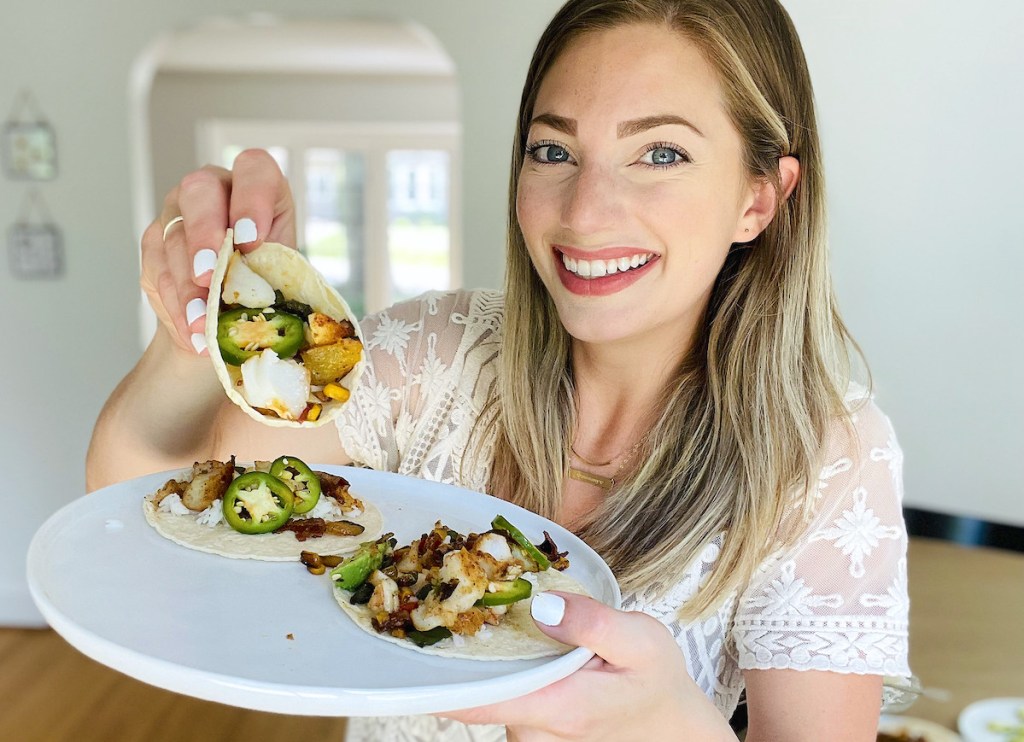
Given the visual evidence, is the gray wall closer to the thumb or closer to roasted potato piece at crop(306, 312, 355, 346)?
roasted potato piece at crop(306, 312, 355, 346)

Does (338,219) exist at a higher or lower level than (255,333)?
lower

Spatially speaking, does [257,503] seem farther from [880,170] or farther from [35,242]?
[35,242]

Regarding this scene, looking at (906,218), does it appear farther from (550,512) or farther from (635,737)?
(635,737)

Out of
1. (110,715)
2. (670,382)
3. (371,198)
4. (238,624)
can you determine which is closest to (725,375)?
(670,382)

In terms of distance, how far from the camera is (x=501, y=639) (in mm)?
941

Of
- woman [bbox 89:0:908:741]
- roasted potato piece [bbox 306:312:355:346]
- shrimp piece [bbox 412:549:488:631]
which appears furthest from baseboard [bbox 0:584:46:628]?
shrimp piece [bbox 412:549:488:631]

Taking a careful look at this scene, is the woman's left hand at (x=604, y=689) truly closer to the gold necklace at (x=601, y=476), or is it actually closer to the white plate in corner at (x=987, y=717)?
the gold necklace at (x=601, y=476)

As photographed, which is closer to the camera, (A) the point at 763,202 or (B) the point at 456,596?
(B) the point at 456,596

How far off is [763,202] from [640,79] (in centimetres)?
30

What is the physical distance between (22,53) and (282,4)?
1.32 metres

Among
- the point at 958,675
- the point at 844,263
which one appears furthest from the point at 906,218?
the point at 958,675

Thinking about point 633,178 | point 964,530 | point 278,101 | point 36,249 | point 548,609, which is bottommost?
point 964,530

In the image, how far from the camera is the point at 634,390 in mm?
1449

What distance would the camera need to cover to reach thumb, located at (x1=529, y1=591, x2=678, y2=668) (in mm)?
814
